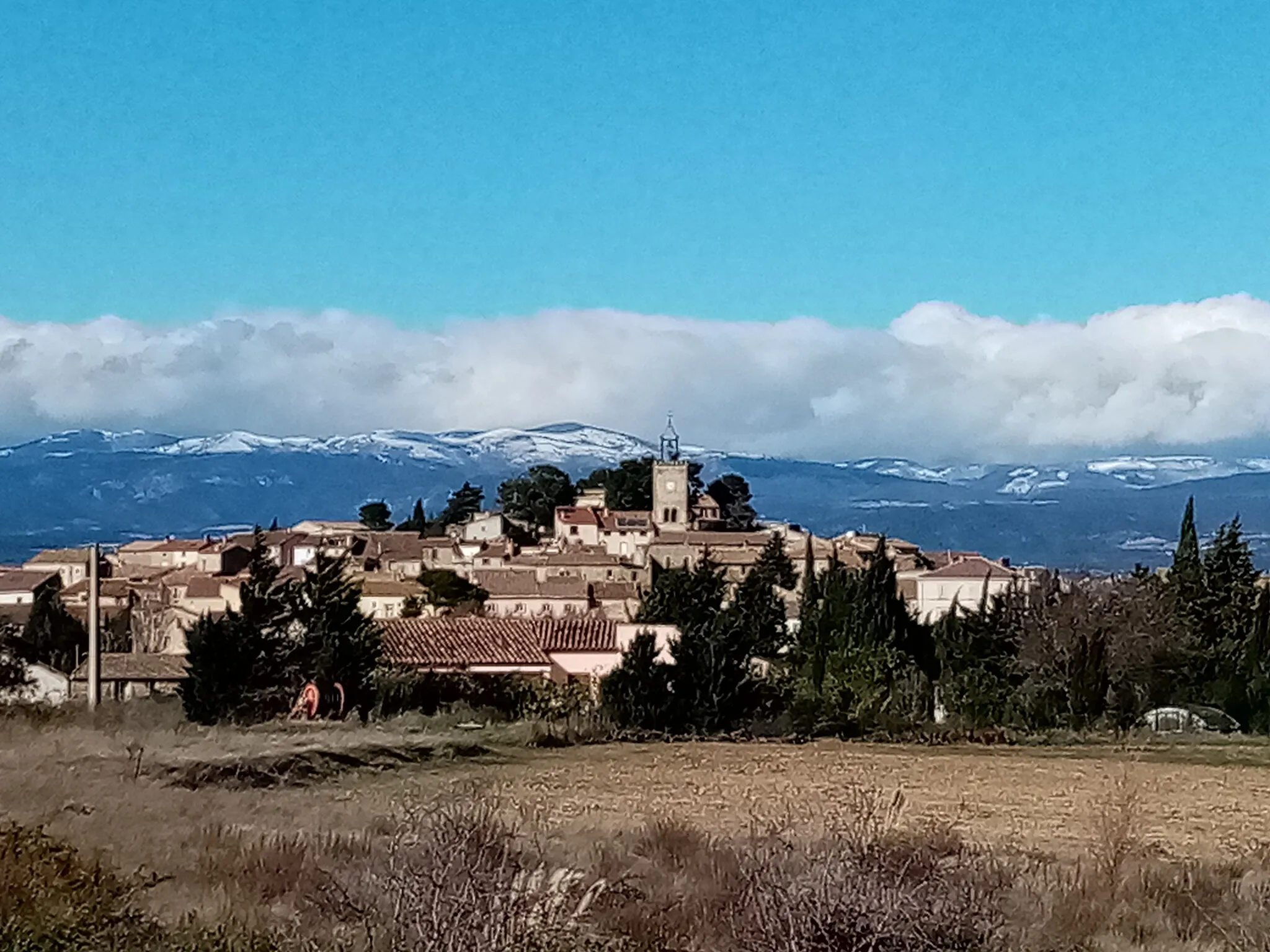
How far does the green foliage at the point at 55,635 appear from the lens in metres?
50.2

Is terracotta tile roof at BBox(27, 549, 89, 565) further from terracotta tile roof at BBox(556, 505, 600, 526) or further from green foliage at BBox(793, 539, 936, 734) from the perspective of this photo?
green foliage at BBox(793, 539, 936, 734)

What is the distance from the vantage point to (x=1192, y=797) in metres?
19.4

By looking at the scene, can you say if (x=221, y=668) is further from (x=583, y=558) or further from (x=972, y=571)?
(x=972, y=571)

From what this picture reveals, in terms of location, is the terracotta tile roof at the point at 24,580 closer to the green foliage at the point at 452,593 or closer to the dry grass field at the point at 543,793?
the green foliage at the point at 452,593

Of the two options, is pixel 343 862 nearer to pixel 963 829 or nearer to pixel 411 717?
pixel 963 829

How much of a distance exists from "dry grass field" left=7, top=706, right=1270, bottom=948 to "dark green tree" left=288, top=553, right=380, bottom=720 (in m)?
3.94

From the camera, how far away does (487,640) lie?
42969 mm

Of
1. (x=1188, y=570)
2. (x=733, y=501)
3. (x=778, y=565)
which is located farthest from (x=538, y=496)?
(x=1188, y=570)

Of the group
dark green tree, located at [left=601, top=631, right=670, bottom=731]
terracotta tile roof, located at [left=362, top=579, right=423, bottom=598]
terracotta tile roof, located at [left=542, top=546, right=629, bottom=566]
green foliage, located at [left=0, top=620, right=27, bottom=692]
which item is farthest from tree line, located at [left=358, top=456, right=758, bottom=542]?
dark green tree, located at [left=601, top=631, right=670, bottom=731]

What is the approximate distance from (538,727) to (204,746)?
7.58 metres

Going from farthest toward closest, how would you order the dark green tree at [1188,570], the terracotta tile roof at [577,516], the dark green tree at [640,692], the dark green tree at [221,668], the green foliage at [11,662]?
the terracotta tile roof at [577,516] → the dark green tree at [1188,570] → the green foliage at [11,662] → the dark green tree at [640,692] → the dark green tree at [221,668]

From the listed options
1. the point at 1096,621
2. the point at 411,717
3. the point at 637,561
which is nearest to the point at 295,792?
the point at 411,717

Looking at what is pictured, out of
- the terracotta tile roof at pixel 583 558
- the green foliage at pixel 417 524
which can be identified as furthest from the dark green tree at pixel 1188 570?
the green foliage at pixel 417 524

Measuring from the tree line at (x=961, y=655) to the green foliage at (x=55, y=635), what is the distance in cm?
1860
